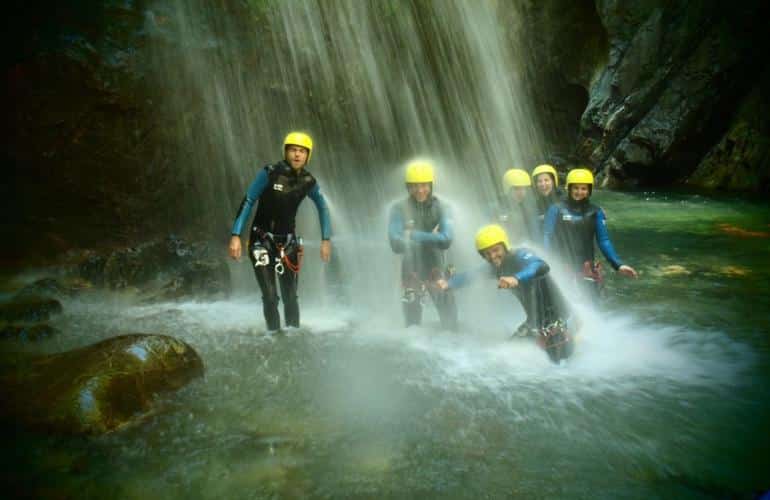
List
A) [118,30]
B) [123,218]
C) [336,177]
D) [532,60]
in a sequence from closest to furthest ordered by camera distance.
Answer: [118,30] < [123,218] < [336,177] < [532,60]

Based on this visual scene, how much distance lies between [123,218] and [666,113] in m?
21.3

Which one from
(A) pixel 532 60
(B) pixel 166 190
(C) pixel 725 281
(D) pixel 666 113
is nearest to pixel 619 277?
(C) pixel 725 281

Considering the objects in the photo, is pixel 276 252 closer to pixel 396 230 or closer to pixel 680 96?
pixel 396 230

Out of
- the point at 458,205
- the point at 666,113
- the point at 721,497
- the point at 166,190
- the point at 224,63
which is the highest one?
the point at 224,63

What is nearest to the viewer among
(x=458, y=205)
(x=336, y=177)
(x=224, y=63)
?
(x=224, y=63)

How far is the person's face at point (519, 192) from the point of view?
727cm

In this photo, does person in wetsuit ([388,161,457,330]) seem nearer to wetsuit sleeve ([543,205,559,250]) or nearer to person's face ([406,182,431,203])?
person's face ([406,182,431,203])

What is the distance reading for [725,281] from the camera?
Answer: 8352mm

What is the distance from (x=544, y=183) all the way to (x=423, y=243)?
2.27 m

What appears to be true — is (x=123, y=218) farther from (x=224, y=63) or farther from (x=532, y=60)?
(x=532, y=60)

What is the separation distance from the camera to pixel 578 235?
6.45 m

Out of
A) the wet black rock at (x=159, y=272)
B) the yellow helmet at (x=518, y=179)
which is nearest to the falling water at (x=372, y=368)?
the wet black rock at (x=159, y=272)

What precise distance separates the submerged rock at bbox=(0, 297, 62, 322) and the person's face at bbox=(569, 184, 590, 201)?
847 centimetres

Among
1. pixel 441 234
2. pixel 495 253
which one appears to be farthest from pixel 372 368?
pixel 495 253
